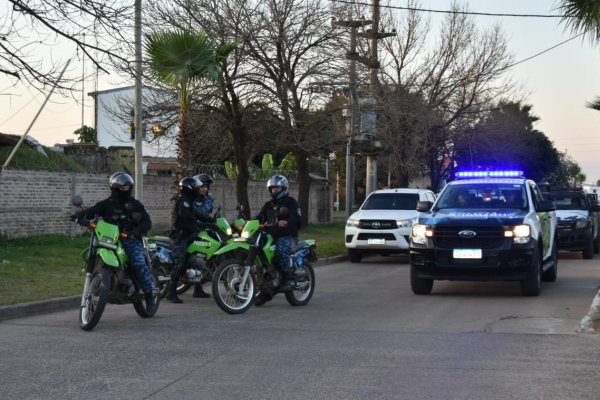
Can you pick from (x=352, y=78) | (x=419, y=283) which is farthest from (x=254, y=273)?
(x=352, y=78)

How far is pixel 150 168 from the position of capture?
43.6m

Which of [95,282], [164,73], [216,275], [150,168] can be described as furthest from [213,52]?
[150,168]

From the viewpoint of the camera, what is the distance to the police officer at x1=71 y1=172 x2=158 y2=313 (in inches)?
396

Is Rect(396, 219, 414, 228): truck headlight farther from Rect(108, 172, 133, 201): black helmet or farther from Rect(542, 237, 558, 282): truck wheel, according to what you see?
Rect(108, 172, 133, 201): black helmet

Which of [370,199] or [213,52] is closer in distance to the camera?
[213,52]

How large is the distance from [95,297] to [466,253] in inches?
228

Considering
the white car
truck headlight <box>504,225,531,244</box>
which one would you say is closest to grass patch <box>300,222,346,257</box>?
the white car

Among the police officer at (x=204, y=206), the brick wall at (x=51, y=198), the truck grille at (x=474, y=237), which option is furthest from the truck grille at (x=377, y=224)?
the police officer at (x=204, y=206)

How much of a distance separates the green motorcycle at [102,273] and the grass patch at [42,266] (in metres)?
1.84

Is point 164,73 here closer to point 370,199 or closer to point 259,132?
point 370,199

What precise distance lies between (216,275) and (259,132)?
14.9m

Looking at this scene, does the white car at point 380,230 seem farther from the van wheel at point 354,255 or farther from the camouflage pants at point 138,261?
the camouflage pants at point 138,261

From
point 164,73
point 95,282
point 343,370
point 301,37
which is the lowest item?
point 343,370

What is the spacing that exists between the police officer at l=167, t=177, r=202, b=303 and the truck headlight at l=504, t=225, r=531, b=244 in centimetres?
466
